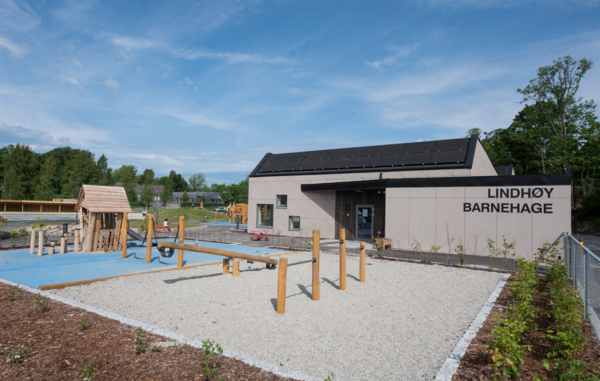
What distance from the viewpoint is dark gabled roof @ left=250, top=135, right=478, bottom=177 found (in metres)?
18.4

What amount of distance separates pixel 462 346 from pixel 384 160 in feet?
54.1

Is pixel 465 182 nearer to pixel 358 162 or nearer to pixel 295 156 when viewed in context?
pixel 358 162

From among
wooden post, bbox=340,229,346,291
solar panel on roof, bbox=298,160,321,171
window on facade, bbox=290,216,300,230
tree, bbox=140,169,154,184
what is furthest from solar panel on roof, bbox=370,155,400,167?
tree, bbox=140,169,154,184

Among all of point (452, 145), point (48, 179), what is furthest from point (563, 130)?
point (48, 179)

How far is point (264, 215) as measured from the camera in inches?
962

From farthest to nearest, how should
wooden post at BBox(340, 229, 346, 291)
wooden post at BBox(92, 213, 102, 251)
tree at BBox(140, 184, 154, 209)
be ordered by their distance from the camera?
1. tree at BBox(140, 184, 154, 209)
2. wooden post at BBox(92, 213, 102, 251)
3. wooden post at BBox(340, 229, 346, 291)

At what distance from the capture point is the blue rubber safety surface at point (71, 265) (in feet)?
29.3

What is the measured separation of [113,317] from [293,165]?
1871cm

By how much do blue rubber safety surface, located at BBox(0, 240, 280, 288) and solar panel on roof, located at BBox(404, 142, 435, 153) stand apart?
12.7 m

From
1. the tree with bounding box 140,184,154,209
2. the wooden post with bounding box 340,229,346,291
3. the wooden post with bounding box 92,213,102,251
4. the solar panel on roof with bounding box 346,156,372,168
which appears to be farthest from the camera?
the tree with bounding box 140,184,154,209

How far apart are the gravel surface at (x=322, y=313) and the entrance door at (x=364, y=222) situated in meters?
10.2

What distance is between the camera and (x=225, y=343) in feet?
15.7

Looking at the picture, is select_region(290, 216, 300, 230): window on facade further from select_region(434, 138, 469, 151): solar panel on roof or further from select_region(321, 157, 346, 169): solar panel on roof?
select_region(434, 138, 469, 151): solar panel on roof

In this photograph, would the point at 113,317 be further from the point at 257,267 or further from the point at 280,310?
the point at 257,267
